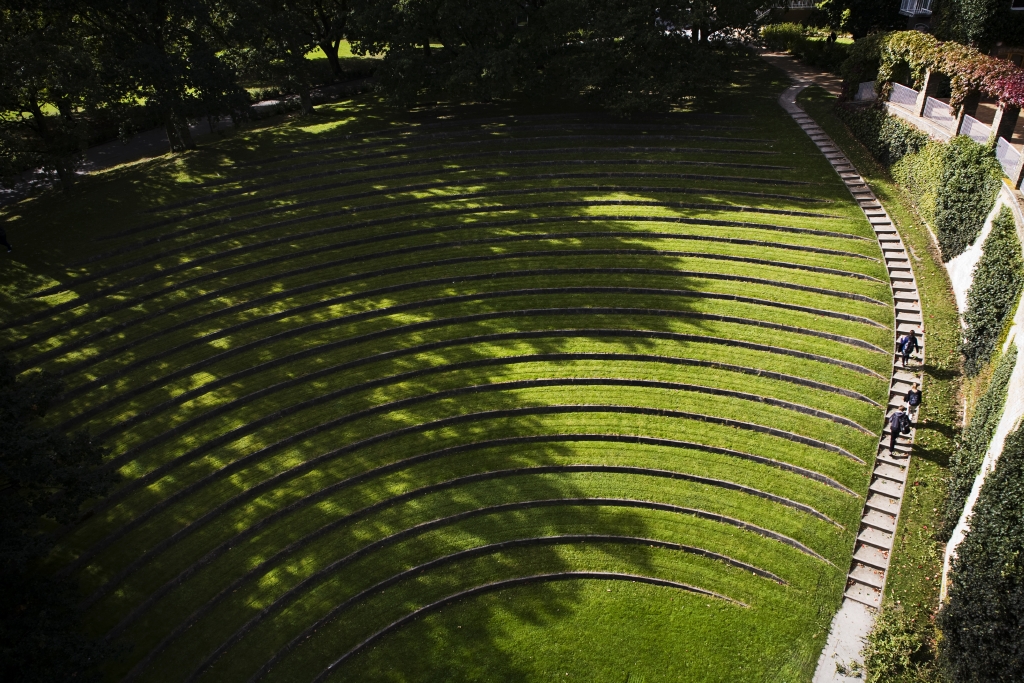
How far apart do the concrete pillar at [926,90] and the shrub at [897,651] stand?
19.8m

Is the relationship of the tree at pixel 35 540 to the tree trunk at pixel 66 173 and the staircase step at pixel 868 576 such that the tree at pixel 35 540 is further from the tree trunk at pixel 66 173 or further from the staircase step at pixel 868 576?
the tree trunk at pixel 66 173

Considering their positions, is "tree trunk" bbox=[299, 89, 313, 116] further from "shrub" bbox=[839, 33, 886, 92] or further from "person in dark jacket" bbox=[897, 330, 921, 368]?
"person in dark jacket" bbox=[897, 330, 921, 368]

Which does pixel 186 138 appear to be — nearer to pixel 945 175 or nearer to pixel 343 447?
pixel 343 447

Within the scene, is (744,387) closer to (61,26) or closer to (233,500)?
(233,500)

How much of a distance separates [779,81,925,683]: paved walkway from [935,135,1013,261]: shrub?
4.79ft

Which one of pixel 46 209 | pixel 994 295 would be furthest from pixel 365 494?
pixel 46 209

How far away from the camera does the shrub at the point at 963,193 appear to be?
20109 millimetres

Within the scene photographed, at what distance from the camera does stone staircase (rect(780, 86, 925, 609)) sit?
15.1 metres

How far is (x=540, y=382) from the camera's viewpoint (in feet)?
64.6

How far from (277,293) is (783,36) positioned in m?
34.4

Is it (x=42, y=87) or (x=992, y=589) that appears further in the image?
(x=42, y=87)

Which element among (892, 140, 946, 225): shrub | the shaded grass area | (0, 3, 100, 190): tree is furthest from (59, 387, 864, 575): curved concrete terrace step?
(0, 3, 100, 190): tree

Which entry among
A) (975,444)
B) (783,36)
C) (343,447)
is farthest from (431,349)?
(783,36)

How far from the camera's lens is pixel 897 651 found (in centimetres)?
1342
